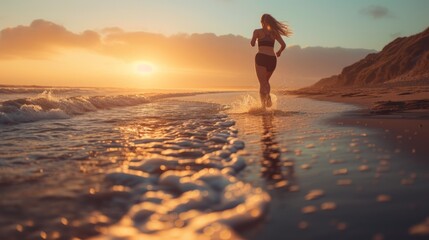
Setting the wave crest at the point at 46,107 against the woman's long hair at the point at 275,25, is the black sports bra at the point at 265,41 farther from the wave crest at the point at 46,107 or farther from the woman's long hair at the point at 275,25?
the wave crest at the point at 46,107

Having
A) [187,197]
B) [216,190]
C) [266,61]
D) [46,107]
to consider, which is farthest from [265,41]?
[187,197]

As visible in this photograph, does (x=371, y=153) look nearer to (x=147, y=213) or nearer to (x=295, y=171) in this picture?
(x=295, y=171)

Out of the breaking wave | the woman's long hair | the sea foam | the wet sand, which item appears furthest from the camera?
the woman's long hair

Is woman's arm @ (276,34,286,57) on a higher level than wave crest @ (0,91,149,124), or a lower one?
higher

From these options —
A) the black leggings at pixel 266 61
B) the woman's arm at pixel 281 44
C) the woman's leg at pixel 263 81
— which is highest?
the woman's arm at pixel 281 44

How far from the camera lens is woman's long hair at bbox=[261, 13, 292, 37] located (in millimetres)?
10109

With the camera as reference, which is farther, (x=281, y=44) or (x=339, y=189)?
(x=281, y=44)

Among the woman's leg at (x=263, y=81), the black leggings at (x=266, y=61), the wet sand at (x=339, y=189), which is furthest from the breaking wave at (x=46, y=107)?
the wet sand at (x=339, y=189)

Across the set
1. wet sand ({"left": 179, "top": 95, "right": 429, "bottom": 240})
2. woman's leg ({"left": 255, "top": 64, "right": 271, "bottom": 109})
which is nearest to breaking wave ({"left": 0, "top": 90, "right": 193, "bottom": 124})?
woman's leg ({"left": 255, "top": 64, "right": 271, "bottom": 109})

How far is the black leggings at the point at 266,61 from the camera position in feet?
Answer: 33.4

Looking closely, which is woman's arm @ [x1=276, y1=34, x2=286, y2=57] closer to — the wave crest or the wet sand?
the wave crest

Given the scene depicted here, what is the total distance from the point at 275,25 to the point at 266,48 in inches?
28.1

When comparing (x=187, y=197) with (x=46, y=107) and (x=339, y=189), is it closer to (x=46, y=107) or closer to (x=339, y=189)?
(x=339, y=189)

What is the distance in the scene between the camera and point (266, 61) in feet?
33.6
